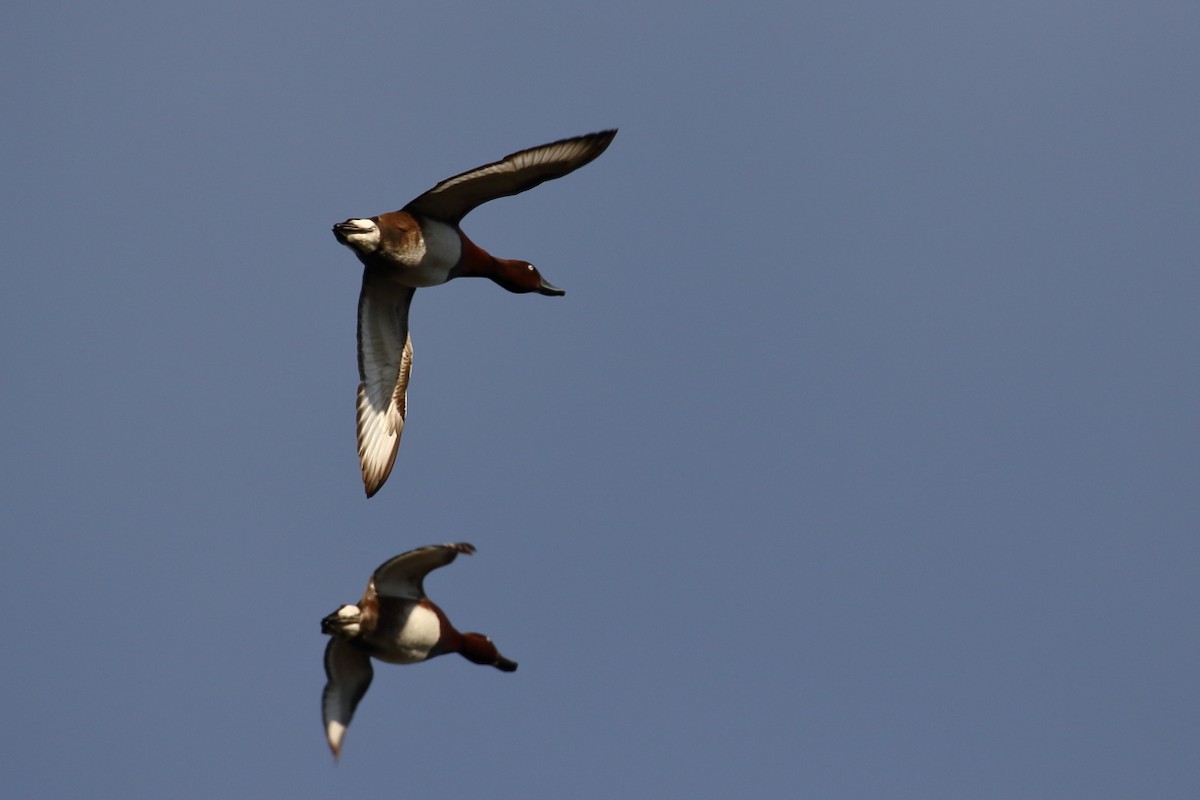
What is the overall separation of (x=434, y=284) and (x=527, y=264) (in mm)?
1362

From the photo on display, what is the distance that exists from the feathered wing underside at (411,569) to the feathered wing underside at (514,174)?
463cm

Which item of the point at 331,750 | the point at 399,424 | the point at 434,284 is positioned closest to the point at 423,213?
the point at 434,284

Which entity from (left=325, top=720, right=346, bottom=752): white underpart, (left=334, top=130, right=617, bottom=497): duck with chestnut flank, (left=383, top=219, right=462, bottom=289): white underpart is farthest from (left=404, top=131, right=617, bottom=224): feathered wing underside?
(left=325, top=720, right=346, bottom=752): white underpart

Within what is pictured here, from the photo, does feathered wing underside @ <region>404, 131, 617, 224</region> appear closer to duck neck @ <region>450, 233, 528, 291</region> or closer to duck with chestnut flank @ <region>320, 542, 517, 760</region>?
duck neck @ <region>450, 233, 528, 291</region>

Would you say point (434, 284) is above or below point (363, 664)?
above

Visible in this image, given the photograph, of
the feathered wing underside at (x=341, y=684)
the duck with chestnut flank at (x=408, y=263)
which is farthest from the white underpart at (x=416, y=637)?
the duck with chestnut flank at (x=408, y=263)

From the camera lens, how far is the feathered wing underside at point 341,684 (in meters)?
15.0

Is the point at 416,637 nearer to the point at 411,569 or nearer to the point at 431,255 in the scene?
the point at 411,569

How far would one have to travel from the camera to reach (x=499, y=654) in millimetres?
16344

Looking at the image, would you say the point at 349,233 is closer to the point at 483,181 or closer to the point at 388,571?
the point at 483,181

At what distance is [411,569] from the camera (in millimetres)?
14609

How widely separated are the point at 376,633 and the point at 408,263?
4.79 meters

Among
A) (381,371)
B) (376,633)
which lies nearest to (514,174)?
(381,371)

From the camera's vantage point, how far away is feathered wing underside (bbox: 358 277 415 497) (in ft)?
60.8
